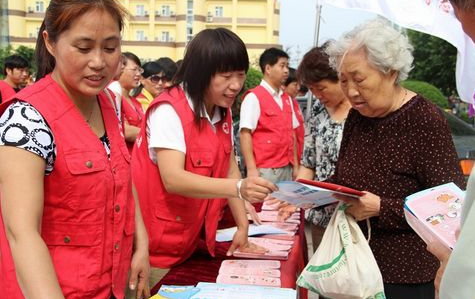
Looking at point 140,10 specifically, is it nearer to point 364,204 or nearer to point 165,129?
point 165,129

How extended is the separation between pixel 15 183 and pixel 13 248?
16 centimetres

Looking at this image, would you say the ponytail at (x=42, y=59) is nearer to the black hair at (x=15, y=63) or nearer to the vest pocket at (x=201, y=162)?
the vest pocket at (x=201, y=162)

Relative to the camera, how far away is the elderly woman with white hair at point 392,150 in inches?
75.1

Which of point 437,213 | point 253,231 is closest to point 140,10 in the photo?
point 253,231

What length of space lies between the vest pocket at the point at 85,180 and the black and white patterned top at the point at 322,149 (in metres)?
1.61

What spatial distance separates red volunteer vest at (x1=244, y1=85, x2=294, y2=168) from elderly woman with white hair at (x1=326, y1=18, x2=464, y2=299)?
287 cm

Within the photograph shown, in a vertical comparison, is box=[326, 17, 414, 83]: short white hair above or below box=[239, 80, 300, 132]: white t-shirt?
above

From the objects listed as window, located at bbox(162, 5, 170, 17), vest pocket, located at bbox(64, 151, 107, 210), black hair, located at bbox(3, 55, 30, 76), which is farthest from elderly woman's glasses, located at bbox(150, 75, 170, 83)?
window, located at bbox(162, 5, 170, 17)

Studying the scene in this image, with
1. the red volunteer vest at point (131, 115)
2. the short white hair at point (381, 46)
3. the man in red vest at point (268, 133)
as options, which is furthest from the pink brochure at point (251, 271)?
the man in red vest at point (268, 133)

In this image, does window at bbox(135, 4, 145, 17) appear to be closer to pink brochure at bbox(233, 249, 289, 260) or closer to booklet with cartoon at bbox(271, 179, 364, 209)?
pink brochure at bbox(233, 249, 289, 260)

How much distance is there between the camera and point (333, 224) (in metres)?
1.97

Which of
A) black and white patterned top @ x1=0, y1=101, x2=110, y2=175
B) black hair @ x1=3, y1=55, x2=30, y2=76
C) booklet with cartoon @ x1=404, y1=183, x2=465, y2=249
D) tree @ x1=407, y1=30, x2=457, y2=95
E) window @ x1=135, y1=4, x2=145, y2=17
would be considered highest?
window @ x1=135, y1=4, x2=145, y2=17

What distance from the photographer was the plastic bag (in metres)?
1.82

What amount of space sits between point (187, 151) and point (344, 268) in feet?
2.39
